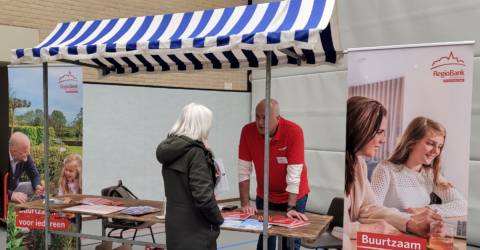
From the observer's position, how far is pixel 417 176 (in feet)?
9.50

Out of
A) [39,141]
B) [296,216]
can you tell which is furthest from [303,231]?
[39,141]

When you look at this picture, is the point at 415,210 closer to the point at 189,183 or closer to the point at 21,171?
the point at 189,183

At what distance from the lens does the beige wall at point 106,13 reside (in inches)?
236

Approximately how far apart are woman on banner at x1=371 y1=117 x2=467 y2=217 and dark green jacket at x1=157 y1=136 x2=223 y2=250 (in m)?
1.08

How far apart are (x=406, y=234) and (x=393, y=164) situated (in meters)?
0.42

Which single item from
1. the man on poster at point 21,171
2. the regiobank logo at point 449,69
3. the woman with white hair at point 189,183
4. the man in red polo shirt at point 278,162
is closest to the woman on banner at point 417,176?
the regiobank logo at point 449,69

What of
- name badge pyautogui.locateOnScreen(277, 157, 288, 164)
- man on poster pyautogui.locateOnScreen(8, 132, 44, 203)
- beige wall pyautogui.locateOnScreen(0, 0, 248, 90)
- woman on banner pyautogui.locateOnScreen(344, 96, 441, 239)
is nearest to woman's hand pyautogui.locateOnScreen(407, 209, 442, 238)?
woman on banner pyautogui.locateOnScreen(344, 96, 441, 239)

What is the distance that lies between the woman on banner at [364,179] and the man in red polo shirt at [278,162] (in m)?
0.34

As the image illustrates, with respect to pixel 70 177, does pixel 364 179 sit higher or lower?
higher

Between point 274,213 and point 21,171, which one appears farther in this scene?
point 21,171

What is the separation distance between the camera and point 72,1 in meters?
6.48

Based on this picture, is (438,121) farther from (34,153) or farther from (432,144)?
(34,153)

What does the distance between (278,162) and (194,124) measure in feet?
3.29

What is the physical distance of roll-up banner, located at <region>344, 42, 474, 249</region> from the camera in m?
2.77
